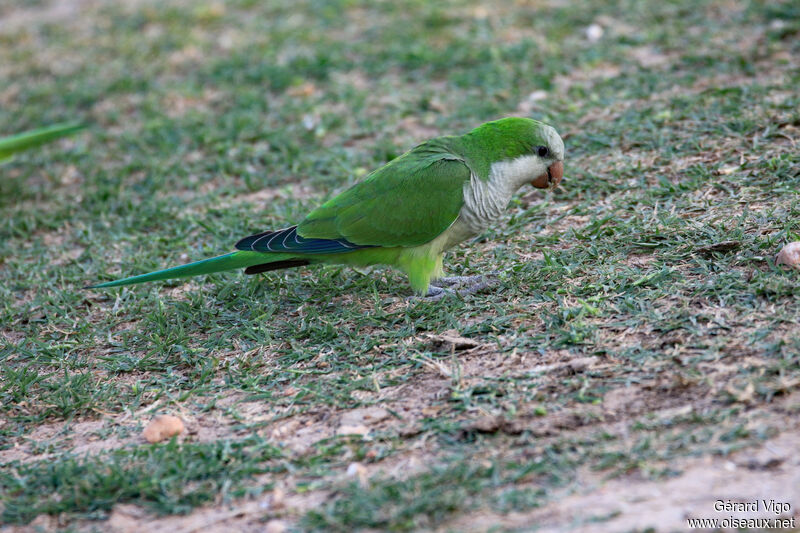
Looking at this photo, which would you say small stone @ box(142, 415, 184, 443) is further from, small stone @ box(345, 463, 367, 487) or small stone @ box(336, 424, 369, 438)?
small stone @ box(345, 463, 367, 487)

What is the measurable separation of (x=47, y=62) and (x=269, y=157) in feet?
10.0

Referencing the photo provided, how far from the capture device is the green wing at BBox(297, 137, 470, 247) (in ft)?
12.3

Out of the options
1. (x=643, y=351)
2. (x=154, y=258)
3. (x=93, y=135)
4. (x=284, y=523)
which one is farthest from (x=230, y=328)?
(x=93, y=135)

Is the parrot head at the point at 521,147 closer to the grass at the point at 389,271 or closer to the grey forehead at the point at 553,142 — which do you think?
the grey forehead at the point at 553,142

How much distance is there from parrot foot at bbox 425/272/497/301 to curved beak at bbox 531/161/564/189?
0.52 m

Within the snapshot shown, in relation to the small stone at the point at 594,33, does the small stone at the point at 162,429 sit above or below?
below

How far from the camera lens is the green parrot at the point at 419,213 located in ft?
12.3

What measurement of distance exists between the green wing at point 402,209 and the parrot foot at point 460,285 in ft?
0.88

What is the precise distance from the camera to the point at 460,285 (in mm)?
3904

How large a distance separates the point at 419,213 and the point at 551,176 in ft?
2.46

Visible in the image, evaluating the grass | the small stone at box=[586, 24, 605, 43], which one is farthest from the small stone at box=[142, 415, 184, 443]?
the small stone at box=[586, 24, 605, 43]

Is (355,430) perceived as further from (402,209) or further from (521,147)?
(521,147)

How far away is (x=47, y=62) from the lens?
23.6 feet

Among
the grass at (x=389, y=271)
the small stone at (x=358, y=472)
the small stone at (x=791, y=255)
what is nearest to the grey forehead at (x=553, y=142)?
the grass at (x=389, y=271)
